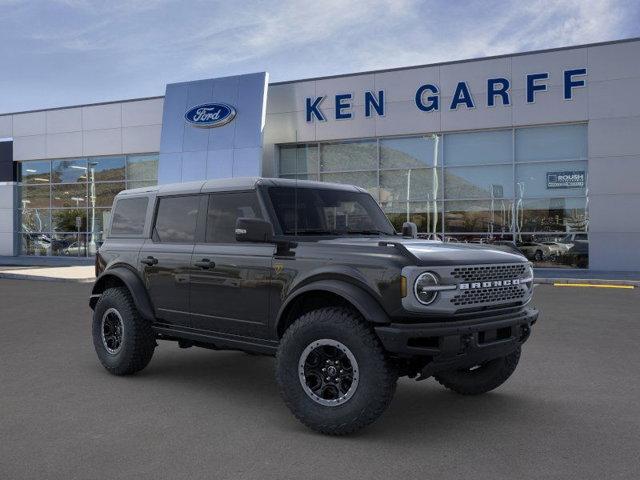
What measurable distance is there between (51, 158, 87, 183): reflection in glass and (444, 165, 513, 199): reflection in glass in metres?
17.3

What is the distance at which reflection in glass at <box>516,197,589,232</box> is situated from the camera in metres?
21.4

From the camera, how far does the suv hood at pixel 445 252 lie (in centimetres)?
458

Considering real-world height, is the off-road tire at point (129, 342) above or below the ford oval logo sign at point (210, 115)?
below

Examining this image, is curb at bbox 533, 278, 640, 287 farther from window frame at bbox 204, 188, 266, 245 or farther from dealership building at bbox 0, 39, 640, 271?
window frame at bbox 204, 188, 266, 245

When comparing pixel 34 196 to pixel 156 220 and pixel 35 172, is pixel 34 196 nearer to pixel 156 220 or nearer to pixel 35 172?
pixel 35 172

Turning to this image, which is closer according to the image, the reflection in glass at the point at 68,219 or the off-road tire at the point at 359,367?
the off-road tire at the point at 359,367

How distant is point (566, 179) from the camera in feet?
70.7

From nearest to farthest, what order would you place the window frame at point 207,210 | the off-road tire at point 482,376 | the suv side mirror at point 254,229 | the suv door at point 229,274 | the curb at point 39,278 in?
the suv side mirror at point 254,229 → the suv door at point 229,274 → the window frame at point 207,210 → the off-road tire at point 482,376 → the curb at point 39,278

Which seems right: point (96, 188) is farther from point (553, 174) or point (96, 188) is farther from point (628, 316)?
point (628, 316)

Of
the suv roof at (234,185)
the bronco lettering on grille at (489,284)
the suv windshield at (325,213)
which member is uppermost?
the suv roof at (234,185)

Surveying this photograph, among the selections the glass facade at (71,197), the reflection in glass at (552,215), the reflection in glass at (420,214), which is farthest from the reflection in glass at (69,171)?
the reflection in glass at (552,215)

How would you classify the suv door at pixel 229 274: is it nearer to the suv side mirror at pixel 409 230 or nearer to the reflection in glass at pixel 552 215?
the suv side mirror at pixel 409 230

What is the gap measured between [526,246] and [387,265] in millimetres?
18756

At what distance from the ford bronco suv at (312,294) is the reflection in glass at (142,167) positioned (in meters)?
22.5
